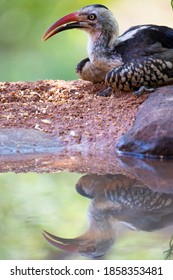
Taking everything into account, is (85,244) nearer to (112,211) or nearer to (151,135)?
(112,211)

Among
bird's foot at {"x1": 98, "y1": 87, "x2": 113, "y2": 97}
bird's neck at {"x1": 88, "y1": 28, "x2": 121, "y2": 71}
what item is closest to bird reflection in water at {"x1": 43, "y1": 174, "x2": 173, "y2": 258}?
bird's foot at {"x1": 98, "y1": 87, "x2": 113, "y2": 97}

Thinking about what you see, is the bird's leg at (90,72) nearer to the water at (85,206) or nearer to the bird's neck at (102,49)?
the bird's neck at (102,49)

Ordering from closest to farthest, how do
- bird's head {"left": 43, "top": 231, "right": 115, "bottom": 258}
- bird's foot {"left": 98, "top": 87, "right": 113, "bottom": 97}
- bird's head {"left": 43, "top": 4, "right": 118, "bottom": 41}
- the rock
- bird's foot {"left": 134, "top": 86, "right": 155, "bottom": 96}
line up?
1. bird's head {"left": 43, "top": 231, "right": 115, "bottom": 258}
2. the rock
3. bird's foot {"left": 134, "top": 86, "right": 155, "bottom": 96}
4. bird's foot {"left": 98, "top": 87, "right": 113, "bottom": 97}
5. bird's head {"left": 43, "top": 4, "right": 118, "bottom": 41}

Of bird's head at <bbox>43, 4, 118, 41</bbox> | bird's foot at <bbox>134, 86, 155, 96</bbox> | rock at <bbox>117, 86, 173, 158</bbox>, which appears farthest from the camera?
bird's head at <bbox>43, 4, 118, 41</bbox>

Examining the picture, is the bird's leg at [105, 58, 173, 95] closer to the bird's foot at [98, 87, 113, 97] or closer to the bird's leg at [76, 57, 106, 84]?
the bird's foot at [98, 87, 113, 97]

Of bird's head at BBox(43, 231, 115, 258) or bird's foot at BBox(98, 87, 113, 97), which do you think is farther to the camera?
bird's foot at BBox(98, 87, 113, 97)
